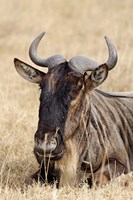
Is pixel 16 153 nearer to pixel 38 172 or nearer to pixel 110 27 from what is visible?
pixel 38 172

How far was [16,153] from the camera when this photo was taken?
24.2 ft

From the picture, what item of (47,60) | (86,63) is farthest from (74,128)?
(47,60)

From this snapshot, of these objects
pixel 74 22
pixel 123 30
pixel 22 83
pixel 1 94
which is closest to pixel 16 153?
pixel 1 94

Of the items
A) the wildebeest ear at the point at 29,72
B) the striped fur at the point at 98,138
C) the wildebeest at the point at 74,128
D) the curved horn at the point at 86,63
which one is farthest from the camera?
the wildebeest ear at the point at 29,72

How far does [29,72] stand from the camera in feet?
20.7

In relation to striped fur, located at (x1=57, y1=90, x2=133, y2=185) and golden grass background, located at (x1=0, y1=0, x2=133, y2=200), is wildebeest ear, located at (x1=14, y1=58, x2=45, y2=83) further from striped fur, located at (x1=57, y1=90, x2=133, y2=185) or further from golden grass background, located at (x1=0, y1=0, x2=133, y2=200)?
golden grass background, located at (x1=0, y1=0, x2=133, y2=200)

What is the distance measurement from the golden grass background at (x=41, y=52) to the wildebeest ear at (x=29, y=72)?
2.37 feet

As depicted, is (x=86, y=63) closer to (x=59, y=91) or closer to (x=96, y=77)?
(x=96, y=77)

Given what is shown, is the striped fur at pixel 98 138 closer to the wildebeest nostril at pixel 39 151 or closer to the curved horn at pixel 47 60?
the wildebeest nostril at pixel 39 151

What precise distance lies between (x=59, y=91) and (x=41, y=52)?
9.43m

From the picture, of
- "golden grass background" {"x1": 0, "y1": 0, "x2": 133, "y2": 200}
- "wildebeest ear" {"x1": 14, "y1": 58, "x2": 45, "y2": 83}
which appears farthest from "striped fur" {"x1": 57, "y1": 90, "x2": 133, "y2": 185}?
"wildebeest ear" {"x1": 14, "y1": 58, "x2": 45, "y2": 83}

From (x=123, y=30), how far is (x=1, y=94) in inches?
287

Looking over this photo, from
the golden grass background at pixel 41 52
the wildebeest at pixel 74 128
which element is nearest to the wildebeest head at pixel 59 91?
the wildebeest at pixel 74 128

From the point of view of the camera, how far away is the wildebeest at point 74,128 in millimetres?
5805
